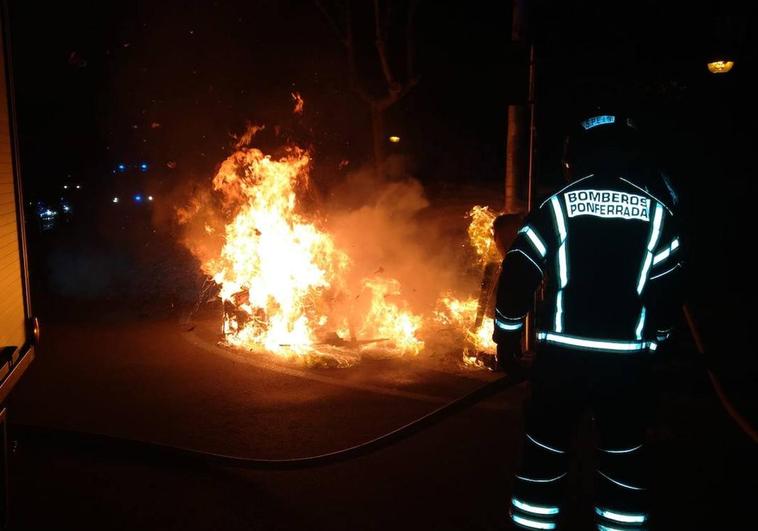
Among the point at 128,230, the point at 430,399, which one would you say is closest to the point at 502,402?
the point at 430,399

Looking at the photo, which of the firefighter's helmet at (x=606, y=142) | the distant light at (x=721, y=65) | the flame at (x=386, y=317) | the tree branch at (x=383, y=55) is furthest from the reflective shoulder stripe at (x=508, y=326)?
the tree branch at (x=383, y=55)

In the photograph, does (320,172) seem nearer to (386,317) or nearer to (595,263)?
(386,317)

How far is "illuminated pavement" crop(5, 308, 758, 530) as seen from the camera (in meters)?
4.09

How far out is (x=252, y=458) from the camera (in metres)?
4.80

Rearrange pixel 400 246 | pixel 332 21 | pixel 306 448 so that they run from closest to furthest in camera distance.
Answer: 1. pixel 306 448
2. pixel 400 246
3. pixel 332 21

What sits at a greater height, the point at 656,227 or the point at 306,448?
the point at 656,227

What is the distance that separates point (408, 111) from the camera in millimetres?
18703

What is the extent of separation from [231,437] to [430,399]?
212 centimetres

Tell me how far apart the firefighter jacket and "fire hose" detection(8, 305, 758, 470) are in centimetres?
114

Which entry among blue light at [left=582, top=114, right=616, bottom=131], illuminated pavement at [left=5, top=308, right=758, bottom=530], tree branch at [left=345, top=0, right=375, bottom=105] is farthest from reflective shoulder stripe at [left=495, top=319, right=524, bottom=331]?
tree branch at [left=345, top=0, right=375, bottom=105]

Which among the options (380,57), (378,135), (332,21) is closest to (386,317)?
(378,135)

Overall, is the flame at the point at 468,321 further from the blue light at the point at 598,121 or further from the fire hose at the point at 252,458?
the blue light at the point at 598,121

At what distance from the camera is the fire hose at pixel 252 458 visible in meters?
4.55

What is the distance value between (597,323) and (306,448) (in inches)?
112
